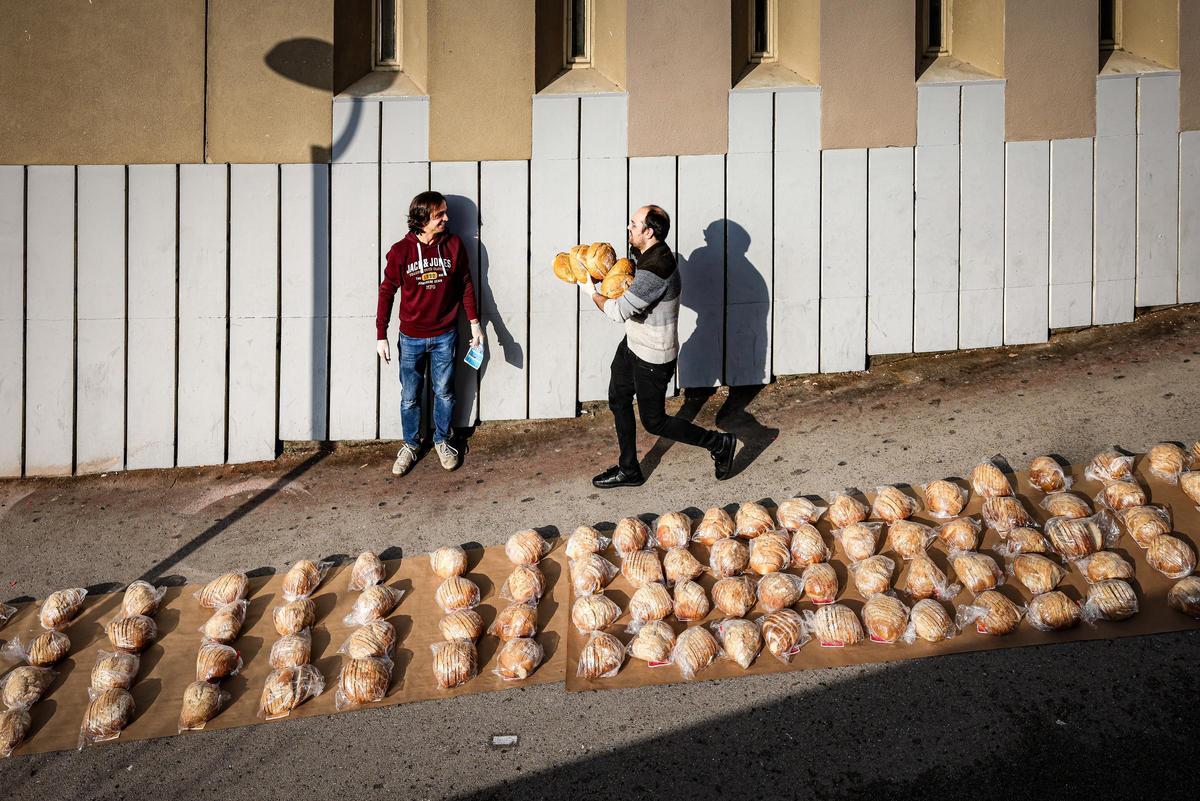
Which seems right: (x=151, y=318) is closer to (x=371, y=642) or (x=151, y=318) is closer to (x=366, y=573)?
(x=366, y=573)

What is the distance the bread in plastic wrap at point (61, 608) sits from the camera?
493 cm

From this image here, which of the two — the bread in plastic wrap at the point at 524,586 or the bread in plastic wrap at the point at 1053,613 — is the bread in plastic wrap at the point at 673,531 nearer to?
the bread in plastic wrap at the point at 524,586

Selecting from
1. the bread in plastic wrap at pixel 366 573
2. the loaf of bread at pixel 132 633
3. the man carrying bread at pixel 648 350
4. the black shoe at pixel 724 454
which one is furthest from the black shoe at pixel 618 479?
the loaf of bread at pixel 132 633

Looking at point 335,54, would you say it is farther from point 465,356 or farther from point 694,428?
point 694,428

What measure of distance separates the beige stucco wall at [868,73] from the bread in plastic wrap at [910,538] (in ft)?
11.6

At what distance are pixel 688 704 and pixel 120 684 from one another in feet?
9.78

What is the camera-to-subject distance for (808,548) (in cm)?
482

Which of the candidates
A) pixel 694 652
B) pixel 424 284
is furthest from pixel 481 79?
pixel 694 652

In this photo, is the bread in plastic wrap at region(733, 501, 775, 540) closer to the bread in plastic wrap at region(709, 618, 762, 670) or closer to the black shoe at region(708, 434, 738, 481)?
the black shoe at region(708, 434, 738, 481)

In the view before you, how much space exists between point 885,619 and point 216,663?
3.51 metres

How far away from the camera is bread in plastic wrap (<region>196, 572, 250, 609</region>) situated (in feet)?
16.4

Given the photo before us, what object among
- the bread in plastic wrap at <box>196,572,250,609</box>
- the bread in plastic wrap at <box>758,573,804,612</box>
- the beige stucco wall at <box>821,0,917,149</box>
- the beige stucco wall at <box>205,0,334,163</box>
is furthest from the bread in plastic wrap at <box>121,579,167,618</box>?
the beige stucco wall at <box>821,0,917,149</box>

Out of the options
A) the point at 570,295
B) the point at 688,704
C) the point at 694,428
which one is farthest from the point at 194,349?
the point at 688,704

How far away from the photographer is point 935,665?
412 cm
